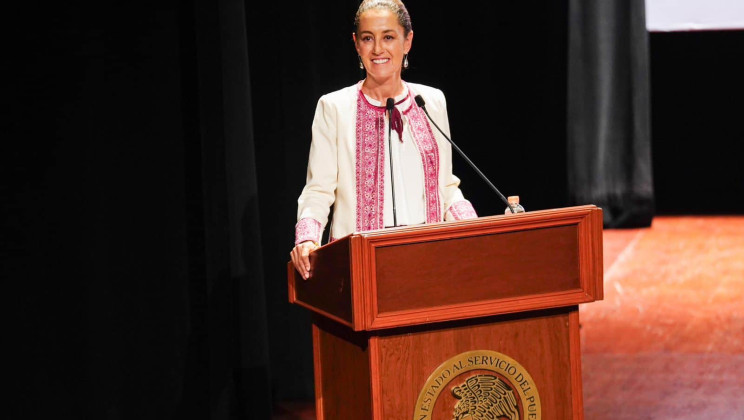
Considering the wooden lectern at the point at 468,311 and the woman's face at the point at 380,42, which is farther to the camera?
the woman's face at the point at 380,42

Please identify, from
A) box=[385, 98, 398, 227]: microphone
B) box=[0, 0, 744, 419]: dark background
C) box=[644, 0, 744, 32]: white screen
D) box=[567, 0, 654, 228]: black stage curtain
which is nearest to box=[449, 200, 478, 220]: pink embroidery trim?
box=[385, 98, 398, 227]: microphone

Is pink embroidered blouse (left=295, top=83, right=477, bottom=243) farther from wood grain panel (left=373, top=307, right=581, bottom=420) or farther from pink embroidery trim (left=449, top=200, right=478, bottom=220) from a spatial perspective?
wood grain panel (left=373, top=307, right=581, bottom=420)

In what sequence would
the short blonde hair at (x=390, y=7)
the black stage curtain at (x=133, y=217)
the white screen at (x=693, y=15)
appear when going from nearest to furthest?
the short blonde hair at (x=390, y=7) < the black stage curtain at (x=133, y=217) < the white screen at (x=693, y=15)

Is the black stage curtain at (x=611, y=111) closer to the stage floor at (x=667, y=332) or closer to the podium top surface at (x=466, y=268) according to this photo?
the stage floor at (x=667, y=332)

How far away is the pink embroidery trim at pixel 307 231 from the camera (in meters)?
2.23

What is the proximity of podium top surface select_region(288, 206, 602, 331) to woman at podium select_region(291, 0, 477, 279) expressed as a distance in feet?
1.05

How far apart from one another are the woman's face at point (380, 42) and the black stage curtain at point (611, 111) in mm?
4276

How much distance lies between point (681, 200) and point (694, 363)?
382 cm

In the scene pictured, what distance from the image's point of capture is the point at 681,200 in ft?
24.9

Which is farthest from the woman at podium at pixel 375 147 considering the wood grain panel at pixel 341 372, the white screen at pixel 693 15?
the white screen at pixel 693 15

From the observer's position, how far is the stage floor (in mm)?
3555

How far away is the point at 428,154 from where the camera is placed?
2344mm

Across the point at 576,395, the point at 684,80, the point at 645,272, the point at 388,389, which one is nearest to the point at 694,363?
the point at 645,272

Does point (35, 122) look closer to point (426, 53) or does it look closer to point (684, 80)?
point (426, 53)
